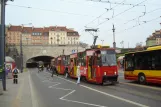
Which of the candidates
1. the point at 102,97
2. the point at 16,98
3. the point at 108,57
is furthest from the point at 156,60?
the point at 16,98

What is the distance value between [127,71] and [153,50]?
4698mm

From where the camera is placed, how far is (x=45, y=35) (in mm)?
173750

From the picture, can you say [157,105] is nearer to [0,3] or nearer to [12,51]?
[0,3]

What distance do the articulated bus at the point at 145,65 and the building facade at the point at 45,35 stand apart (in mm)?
135900

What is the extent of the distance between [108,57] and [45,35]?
152430 mm

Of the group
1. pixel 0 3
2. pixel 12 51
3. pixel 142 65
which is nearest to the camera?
pixel 0 3

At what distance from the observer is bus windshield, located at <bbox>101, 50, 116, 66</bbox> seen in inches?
919

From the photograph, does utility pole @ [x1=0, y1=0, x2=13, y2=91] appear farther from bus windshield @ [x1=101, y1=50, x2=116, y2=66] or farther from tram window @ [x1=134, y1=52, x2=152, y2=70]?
tram window @ [x1=134, y1=52, x2=152, y2=70]

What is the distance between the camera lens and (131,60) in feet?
81.0

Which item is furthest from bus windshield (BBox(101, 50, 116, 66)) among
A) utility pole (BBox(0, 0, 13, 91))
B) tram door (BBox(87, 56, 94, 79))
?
utility pole (BBox(0, 0, 13, 91))

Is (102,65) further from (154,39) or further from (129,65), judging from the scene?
(154,39)

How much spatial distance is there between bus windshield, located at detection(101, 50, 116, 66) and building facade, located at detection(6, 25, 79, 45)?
449 ft

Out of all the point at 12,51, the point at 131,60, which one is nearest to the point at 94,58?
the point at 131,60

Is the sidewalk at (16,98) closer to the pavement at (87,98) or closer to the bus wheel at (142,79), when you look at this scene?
the pavement at (87,98)
